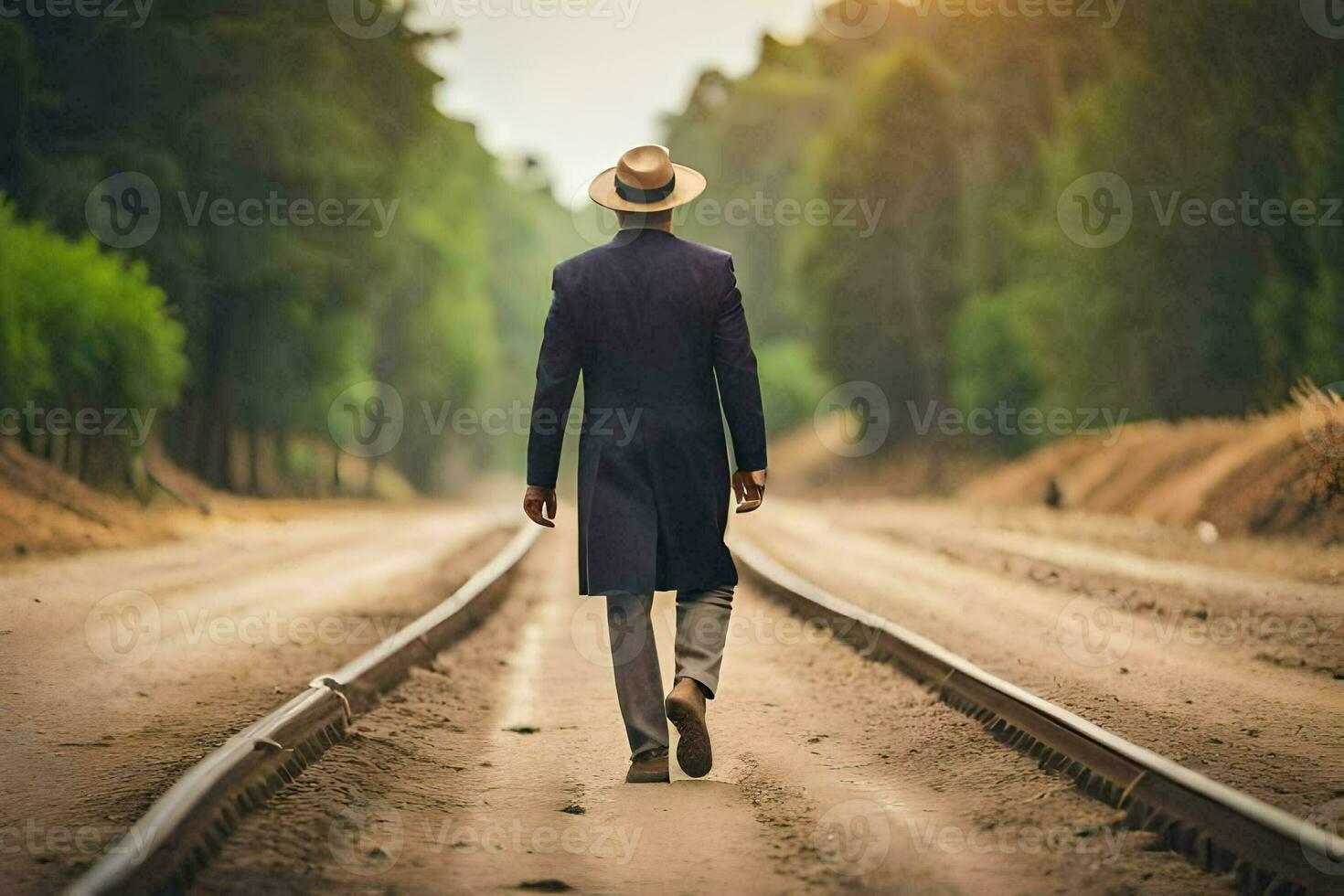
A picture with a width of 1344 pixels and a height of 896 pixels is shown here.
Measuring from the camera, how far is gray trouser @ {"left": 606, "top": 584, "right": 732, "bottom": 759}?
5387 mm

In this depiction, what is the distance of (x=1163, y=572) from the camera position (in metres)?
14.0

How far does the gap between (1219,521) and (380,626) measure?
12.6m

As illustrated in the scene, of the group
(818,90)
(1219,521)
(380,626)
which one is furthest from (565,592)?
(818,90)

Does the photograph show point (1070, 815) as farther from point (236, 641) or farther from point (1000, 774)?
point (236, 641)

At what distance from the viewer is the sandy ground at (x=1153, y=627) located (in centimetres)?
587
